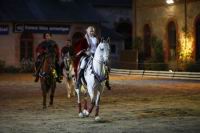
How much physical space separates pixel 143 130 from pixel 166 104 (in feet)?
20.1

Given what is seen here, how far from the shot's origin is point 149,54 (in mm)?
43312

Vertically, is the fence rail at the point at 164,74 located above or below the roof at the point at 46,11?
below

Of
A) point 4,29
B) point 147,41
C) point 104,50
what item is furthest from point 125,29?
point 104,50

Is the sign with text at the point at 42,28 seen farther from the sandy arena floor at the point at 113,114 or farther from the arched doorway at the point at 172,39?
the sandy arena floor at the point at 113,114

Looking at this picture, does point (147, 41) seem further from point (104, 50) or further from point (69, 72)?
point (104, 50)

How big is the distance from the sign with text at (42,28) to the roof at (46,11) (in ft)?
2.11

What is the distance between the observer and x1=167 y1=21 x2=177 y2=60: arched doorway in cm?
4022

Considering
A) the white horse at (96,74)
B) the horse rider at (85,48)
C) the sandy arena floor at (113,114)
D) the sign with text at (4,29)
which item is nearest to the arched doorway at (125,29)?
the sign with text at (4,29)

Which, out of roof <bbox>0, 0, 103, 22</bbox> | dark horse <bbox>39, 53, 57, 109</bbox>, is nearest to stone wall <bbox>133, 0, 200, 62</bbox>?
roof <bbox>0, 0, 103, 22</bbox>

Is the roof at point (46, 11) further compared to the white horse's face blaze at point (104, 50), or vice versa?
the roof at point (46, 11)

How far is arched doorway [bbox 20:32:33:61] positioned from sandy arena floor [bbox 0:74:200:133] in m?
24.0

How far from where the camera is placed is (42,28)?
47.9m

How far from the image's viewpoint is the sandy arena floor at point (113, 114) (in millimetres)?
13047

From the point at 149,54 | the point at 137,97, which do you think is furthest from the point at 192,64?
the point at 137,97
